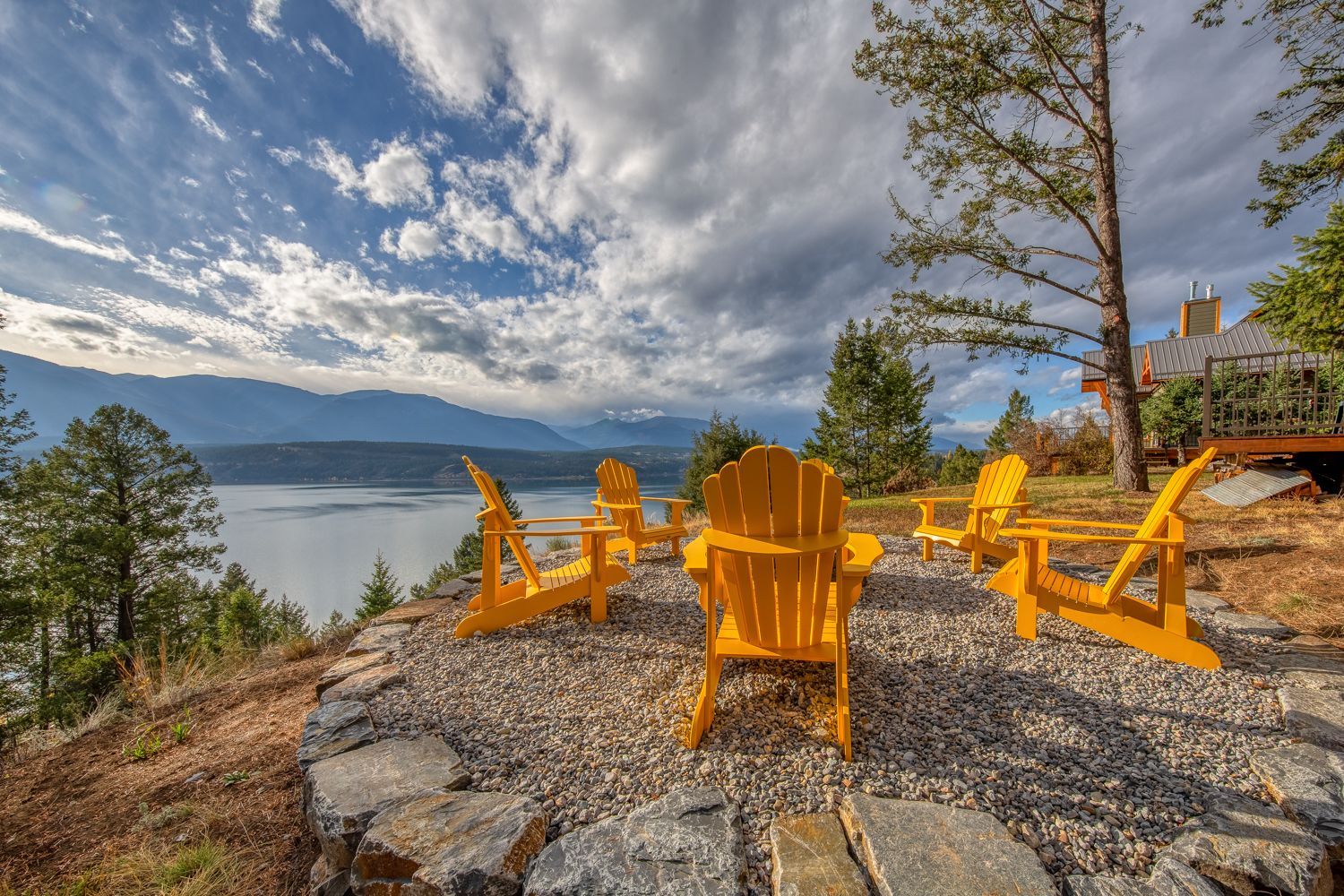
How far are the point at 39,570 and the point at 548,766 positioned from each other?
19.8 metres

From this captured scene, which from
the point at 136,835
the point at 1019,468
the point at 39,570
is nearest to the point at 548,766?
the point at 136,835

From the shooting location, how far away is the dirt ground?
167cm

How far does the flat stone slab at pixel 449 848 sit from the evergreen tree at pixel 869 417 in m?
17.3

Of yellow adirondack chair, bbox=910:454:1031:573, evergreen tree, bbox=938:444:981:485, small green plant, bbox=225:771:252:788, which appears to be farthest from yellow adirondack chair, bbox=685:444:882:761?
evergreen tree, bbox=938:444:981:485

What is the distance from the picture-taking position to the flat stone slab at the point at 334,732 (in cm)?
188

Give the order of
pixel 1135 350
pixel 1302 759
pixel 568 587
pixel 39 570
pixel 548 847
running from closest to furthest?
pixel 548 847, pixel 1302 759, pixel 568 587, pixel 39 570, pixel 1135 350

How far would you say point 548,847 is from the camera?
137 cm

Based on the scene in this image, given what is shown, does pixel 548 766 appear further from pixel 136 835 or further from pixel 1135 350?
pixel 1135 350

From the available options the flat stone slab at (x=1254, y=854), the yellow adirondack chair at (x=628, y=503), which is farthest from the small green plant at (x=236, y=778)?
the flat stone slab at (x=1254, y=854)

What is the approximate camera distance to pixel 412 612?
358 centimetres

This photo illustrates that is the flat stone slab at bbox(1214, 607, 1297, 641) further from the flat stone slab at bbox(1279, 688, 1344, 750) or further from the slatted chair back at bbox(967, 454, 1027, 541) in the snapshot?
the slatted chair back at bbox(967, 454, 1027, 541)

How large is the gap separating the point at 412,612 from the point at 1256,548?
707cm

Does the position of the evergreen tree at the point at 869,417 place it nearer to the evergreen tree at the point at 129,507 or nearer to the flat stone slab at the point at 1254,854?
the flat stone slab at the point at 1254,854

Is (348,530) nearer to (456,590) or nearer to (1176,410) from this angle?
(456,590)
